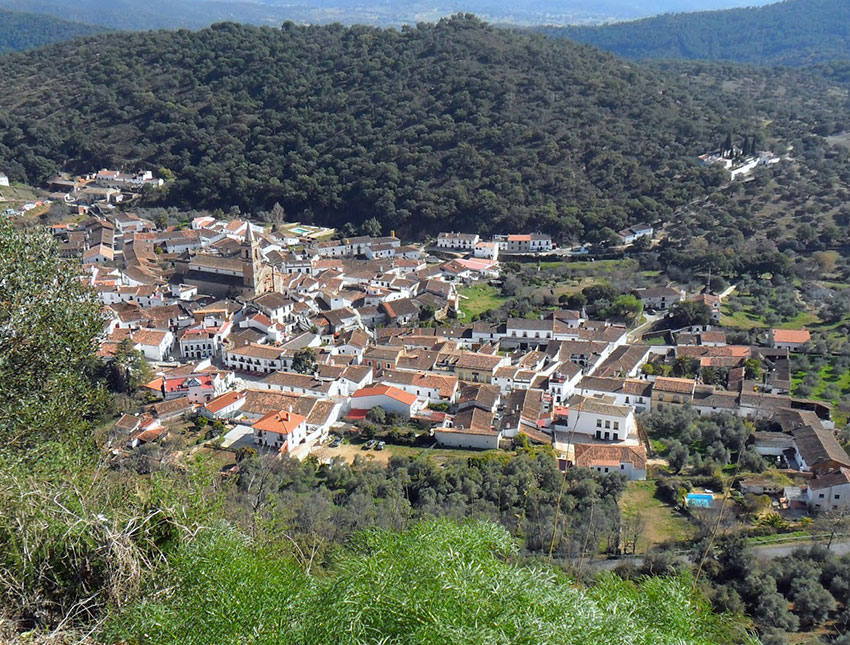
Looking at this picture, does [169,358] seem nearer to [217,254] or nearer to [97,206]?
[217,254]

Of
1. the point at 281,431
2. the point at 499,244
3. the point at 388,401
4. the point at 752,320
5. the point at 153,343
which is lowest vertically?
the point at 388,401

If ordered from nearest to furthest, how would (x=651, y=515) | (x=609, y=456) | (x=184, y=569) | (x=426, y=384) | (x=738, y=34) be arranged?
1. (x=184, y=569)
2. (x=651, y=515)
3. (x=609, y=456)
4. (x=426, y=384)
5. (x=738, y=34)

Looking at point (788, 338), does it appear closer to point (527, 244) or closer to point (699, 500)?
point (699, 500)

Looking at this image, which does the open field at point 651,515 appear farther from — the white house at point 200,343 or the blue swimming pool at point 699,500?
the white house at point 200,343

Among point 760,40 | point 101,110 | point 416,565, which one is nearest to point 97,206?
point 101,110

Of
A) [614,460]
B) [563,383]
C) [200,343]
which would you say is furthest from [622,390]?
[200,343]
